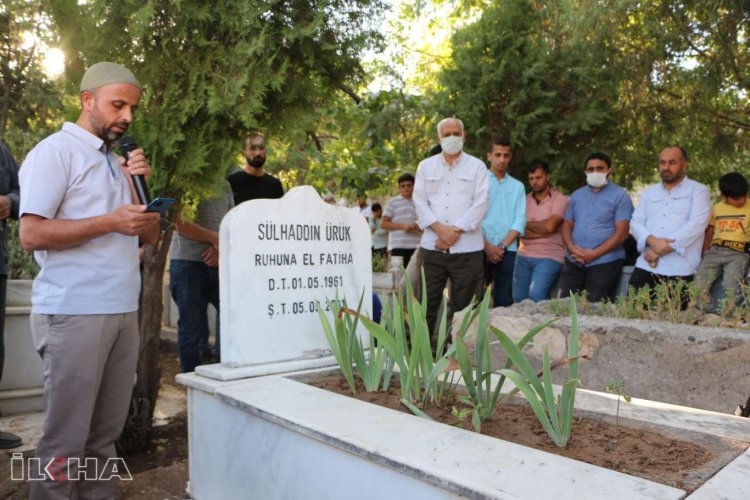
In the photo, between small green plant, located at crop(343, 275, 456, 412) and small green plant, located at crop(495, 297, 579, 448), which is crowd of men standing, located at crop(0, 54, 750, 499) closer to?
small green plant, located at crop(495, 297, 579, 448)

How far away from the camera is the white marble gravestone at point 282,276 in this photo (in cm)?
311

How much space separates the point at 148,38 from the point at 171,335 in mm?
4744

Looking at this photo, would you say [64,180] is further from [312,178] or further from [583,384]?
[312,178]

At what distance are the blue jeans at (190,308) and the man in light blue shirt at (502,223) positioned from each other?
2479 millimetres

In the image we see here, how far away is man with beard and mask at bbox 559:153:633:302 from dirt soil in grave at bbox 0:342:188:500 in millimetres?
3405

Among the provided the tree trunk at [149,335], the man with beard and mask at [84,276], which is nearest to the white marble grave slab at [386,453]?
the man with beard and mask at [84,276]

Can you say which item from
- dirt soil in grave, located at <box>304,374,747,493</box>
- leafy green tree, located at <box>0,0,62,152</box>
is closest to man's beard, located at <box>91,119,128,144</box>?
dirt soil in grave, located at <box>304,374,747,493</box>

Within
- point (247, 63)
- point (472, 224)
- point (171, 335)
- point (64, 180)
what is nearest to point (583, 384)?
point (472, 224)

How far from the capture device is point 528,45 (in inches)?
314

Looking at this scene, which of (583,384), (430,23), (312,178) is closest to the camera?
(583,384)

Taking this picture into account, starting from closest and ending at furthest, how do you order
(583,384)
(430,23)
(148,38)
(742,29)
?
1. (148,38)
2. (583,384)
3. (742,29)
4. (430,23)

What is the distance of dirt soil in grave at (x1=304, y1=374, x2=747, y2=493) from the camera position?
6.14 feet

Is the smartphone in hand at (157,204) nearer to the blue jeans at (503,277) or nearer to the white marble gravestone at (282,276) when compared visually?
the white marble gravestone at (282,276)

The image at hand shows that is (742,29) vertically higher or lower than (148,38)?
higher
